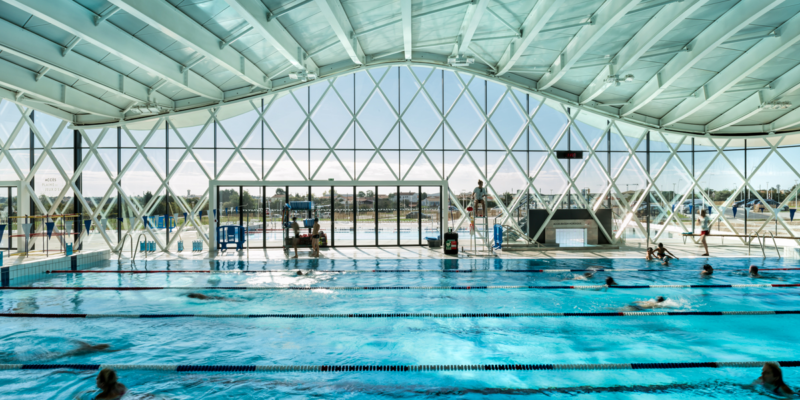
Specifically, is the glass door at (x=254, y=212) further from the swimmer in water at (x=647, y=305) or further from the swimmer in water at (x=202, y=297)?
the swimmer in water at (x=647, y=305)

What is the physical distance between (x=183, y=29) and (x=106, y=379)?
7666 millimetres

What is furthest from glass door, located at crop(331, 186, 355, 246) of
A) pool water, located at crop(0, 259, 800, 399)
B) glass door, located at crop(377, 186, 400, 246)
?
pool water, located at crop(0, 259, 800, 399)

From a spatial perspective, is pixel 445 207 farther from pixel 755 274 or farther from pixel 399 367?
pixel 399 367

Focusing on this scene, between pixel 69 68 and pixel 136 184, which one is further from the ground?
pixel 69 68

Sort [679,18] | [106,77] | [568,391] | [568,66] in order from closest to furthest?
[568,391], [679,18], [106,77], [568,66]

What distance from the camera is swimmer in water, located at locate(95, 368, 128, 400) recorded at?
172 inches

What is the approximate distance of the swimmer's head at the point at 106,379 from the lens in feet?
14.3

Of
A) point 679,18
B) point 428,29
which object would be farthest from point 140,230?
point 679,18

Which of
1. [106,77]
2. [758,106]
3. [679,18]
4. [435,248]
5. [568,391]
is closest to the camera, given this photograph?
[568,391]

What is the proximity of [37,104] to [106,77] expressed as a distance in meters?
3.59

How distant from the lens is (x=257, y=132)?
16438mm

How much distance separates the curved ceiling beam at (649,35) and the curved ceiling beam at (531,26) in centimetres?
252

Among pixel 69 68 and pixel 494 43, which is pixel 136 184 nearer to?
pixel 69 68

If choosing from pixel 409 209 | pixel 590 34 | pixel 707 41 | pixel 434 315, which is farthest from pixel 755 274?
pixel 409 209
